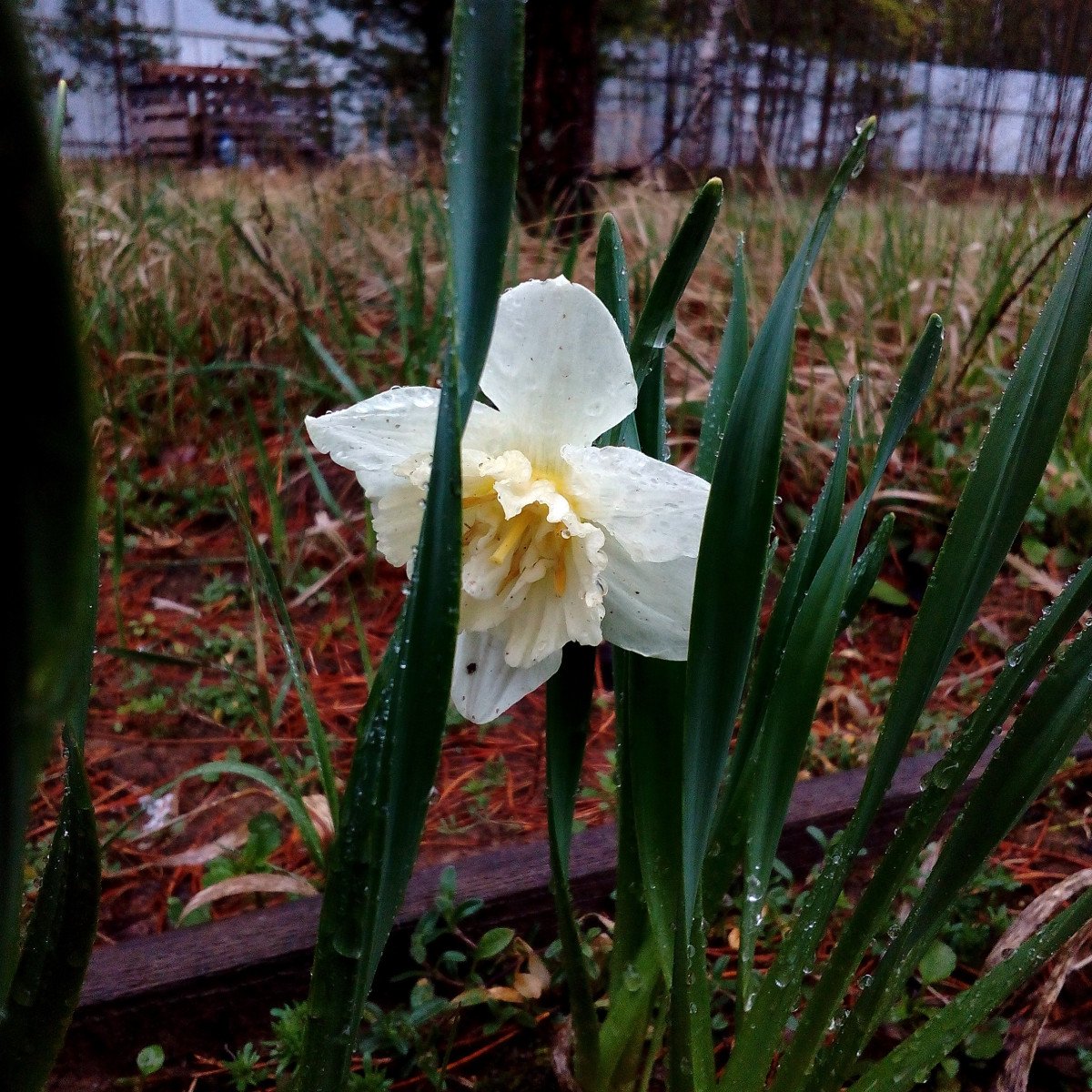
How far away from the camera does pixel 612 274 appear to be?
53 centimetres

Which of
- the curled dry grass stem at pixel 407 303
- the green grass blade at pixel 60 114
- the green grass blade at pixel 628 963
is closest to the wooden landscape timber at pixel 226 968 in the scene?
the green grass blade at pixel 628 963

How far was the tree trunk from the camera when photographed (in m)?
2.99

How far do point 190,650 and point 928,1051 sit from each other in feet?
3.87

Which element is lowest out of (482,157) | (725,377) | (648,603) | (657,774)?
(657,774)

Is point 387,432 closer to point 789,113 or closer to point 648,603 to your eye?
point 648,603

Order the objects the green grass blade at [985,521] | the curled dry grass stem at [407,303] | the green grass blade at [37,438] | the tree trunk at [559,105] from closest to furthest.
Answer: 1. the green grass blade at [37,438]
2. the green grass blade at [985,521]
3. the curled dry grass stem at [407,303]
4. the tree trunk at [559,105]

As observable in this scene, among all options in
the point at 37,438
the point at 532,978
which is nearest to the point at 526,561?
the point at 37,438

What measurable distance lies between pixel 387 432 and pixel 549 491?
0.09 metres

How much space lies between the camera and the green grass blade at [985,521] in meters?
0.41

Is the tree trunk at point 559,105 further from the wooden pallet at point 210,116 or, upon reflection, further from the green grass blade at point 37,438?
the green grass blade at point 37,438

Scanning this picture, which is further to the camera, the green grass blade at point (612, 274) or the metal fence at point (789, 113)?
the metal fence at point (789, 113)

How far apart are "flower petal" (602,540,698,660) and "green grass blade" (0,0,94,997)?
34 cm

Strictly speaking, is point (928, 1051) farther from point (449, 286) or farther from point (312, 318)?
point (312, 318)

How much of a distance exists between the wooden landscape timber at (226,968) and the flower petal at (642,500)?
477 millimetres
